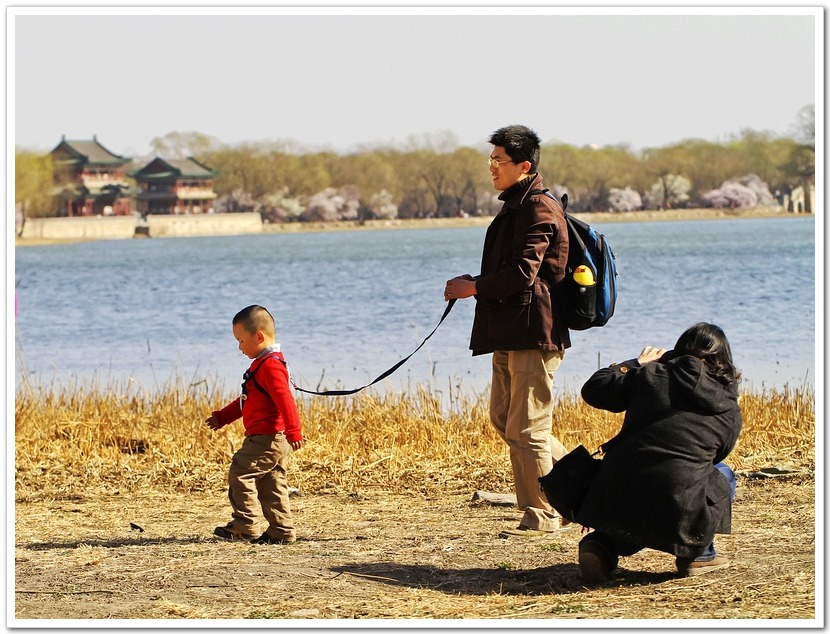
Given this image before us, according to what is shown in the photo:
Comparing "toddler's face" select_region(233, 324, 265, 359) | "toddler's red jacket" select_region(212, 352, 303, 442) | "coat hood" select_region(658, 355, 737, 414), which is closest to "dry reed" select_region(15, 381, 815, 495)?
"toddler's red jacket" select_region(212, 352, 303, 442)

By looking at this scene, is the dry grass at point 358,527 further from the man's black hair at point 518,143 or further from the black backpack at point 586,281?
the man's black hair at point 518,143

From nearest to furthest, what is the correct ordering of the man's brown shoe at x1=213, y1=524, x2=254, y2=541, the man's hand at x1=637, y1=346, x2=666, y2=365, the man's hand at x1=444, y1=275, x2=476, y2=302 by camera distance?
the man's hand at x1=637, y1=346, x2=666, y2=365 → the man's hand at x1=444, y1=275, x2=476, y2=302 → the man's brown shoe at x1=213, y1=524, x2=254, y2=541

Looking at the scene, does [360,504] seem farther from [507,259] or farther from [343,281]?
[343,281]

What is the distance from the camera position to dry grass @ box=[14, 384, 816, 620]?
15.1 feet

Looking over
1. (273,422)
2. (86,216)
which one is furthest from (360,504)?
(86,216)

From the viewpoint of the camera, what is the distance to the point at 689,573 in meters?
4.85

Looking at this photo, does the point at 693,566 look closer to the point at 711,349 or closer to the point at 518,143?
the point at 711,349

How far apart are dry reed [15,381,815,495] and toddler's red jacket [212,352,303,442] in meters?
1.49

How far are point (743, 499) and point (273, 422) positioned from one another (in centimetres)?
251

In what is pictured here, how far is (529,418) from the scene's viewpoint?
573cm

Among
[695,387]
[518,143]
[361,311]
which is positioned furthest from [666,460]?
[361,311]

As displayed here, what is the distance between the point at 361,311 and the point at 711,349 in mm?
26142

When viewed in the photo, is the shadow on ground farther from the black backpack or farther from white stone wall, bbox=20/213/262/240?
white stone wall, bbox=20/213/262/240

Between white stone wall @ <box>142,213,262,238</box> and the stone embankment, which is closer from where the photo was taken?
the stone embankment
